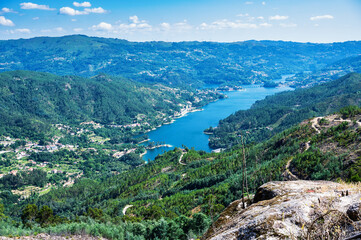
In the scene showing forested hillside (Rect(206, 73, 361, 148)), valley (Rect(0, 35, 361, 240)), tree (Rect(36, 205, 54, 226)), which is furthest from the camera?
forested hillside (Rect(206, 73, 361, 148))

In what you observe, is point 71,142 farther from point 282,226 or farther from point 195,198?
point 282,226

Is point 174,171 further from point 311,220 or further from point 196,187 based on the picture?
point 311,220

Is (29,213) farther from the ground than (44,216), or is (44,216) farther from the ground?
(29,213)

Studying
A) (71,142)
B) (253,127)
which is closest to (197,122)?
(253,127)

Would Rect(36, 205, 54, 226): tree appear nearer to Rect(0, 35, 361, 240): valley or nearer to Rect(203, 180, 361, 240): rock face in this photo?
Rect(0, 35, 361, 240): valley

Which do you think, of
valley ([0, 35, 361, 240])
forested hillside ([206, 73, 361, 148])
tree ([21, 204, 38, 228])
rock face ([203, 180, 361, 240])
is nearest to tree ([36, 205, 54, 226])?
valley ([0, 35, 361, 240])

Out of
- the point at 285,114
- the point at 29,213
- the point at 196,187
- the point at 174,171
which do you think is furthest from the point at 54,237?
the point at 285,114

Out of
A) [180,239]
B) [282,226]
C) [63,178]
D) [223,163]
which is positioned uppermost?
[282,226]
